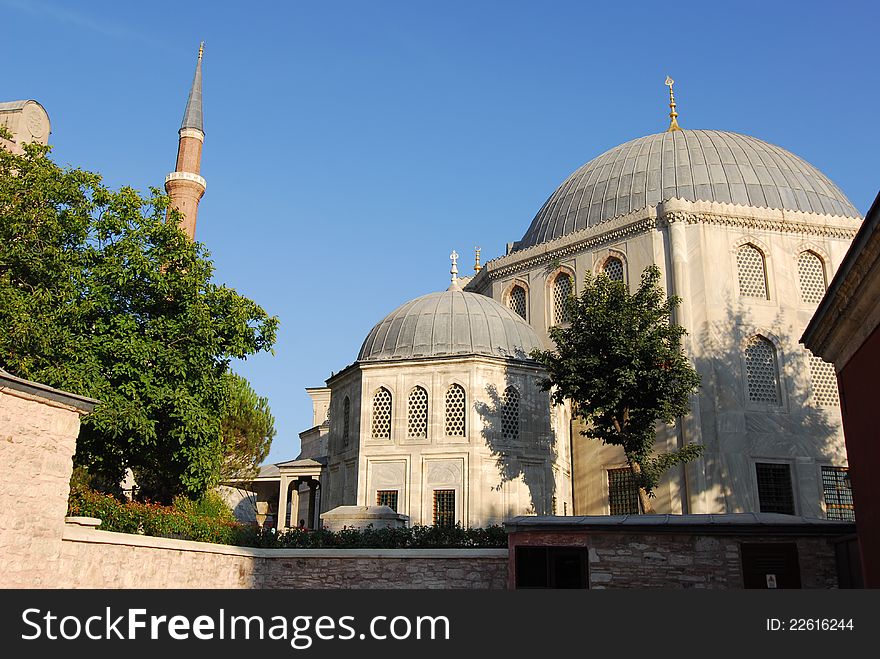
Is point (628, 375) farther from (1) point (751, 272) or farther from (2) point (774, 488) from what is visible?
(1) point (751, 272)

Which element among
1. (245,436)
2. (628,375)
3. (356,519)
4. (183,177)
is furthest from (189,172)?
(628,375)

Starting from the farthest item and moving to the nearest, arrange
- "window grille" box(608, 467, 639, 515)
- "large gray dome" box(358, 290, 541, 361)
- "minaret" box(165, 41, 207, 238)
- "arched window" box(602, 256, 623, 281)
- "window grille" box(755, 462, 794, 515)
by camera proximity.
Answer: "minaret" box(165, 41, 207, 238)
"arched window" box(602, 256, 623, 281)
"window grille" box(608, 467, 639, 515)
"large gray dome" box(358, 290, 541, 361)
"window grille" box(755, 462, 794, 515)

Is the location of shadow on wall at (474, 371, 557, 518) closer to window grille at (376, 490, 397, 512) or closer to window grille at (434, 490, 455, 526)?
window grille at (434, 490, 455, 526)

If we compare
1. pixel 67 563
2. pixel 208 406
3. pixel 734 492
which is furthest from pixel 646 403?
pixel 67 563

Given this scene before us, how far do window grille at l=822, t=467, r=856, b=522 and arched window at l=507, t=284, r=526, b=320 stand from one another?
436 inches

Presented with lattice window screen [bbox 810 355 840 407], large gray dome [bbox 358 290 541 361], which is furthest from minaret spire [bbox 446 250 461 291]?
lattice window screen [bbox 810 355 840 407]

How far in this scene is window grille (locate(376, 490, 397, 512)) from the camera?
72.8 ft

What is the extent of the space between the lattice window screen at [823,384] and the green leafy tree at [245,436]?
20971mm

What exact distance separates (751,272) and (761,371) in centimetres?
335

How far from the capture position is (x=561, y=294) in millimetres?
27984

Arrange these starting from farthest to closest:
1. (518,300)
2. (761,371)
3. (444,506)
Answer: (518,300) → (761,371) → (444,506)

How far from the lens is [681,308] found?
24.5m

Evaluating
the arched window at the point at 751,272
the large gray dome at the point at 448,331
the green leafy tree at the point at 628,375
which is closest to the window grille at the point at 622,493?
the green leafy tree at the point at 628,375

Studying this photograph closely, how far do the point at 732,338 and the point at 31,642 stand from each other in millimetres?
21755
